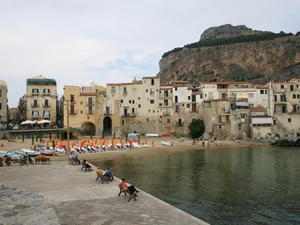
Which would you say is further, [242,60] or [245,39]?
[245,39]

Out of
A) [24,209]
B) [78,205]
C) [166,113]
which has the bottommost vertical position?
[78,205]

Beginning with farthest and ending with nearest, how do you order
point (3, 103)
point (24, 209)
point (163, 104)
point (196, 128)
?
point (163, 104) < point (196, 128) < point (3, 103) < point (24, 209)

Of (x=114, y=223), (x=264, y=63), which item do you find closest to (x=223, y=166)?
(x=114, y=223)

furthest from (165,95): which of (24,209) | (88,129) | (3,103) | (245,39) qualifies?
(245,39)

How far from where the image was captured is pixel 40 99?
209ft

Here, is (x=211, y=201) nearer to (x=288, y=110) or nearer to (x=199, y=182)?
(x=199, y=182)

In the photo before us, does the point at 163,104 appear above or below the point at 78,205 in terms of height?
above

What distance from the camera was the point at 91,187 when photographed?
15727 millimetres

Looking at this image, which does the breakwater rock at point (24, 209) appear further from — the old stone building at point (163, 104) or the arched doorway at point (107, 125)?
the arched doorway at point (107, 125)

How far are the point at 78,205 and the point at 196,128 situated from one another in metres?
51.4

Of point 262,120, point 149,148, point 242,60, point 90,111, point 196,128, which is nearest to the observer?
point 149,148

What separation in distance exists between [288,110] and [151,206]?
62.1 m

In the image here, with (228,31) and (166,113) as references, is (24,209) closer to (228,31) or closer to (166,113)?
(166,113)

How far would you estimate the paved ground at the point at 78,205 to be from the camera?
10000 millimetres
